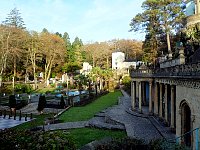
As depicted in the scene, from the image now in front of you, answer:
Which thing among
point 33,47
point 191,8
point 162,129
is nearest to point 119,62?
point 33,47

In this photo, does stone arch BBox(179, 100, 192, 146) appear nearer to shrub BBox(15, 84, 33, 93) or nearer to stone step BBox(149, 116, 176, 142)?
stone step BBox(149, 116, 176, 142)

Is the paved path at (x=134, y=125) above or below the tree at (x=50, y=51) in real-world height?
below

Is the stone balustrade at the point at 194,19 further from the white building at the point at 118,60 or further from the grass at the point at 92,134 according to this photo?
the white building at the point at 118,60

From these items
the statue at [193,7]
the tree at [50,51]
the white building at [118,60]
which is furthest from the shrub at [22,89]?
the statue at [193,7]

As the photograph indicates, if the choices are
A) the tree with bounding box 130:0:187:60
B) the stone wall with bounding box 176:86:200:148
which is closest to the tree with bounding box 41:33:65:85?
the tree with bounding box 130:0:187:60

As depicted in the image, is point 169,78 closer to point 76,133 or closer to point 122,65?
point 76,133

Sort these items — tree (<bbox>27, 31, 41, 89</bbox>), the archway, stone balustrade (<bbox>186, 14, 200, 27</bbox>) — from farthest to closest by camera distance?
tree (<bbox>27, 31, 41, 89</bbox>) < stone balustrade (<bbox>186, 14, 200, 27</bbox>) < the archway

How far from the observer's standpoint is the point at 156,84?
21.8 m

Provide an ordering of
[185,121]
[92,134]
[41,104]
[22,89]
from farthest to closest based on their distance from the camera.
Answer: [22,89] < [41,104] < [92,134] < [185,121]

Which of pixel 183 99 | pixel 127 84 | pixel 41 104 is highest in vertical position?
pixel 183 99

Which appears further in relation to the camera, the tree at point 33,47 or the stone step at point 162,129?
the tree at point 33,47

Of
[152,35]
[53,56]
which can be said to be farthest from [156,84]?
[53,56]

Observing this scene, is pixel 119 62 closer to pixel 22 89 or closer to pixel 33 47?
pixel 33 47

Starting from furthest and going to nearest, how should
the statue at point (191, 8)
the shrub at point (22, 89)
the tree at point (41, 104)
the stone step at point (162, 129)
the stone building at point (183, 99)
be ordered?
the shrub at point (22, 89)
the tree at point (41, 104)
the statue at point (191, 8)
the stone step at point (162, 129)
the stone building at point (183, 99)
